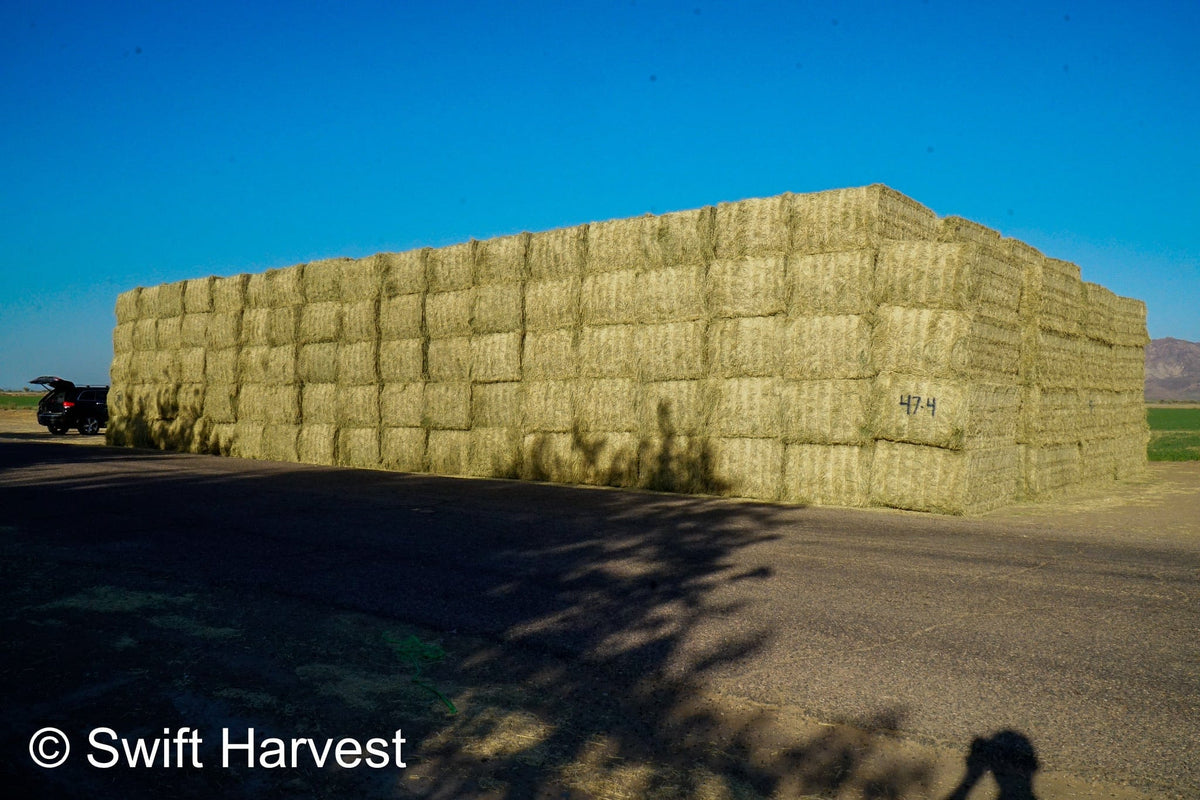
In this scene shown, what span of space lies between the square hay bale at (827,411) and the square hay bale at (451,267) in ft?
27.1

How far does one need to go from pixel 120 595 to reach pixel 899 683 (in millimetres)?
6018

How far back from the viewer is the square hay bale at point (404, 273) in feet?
66.2

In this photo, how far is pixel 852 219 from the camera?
1360 centimetres

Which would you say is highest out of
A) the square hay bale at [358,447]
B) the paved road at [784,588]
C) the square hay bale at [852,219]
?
the square hay bale at [852,219]

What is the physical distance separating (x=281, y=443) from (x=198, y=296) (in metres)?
6.19

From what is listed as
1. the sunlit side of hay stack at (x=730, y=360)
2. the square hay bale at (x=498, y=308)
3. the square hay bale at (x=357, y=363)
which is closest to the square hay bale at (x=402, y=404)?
the sunlit side of hay stack at (x=730, y=360)

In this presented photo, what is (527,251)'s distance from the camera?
18.1 meters

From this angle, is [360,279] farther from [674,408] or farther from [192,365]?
[674,408]

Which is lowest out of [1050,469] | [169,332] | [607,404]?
[1050,469]

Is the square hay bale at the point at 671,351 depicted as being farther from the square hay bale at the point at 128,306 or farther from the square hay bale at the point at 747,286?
the square hay bale at the point at 128,306

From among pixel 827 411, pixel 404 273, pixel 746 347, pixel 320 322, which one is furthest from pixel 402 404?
pixel 827 411

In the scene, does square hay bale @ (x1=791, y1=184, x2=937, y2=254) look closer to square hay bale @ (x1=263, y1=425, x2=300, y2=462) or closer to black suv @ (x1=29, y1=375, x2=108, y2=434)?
square hay bale @ (x1=263, y1=425, x2=300, y2=462)

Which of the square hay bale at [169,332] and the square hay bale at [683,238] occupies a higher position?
the square hay bale at [683,238]

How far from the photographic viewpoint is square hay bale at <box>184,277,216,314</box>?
2545 centimetres
